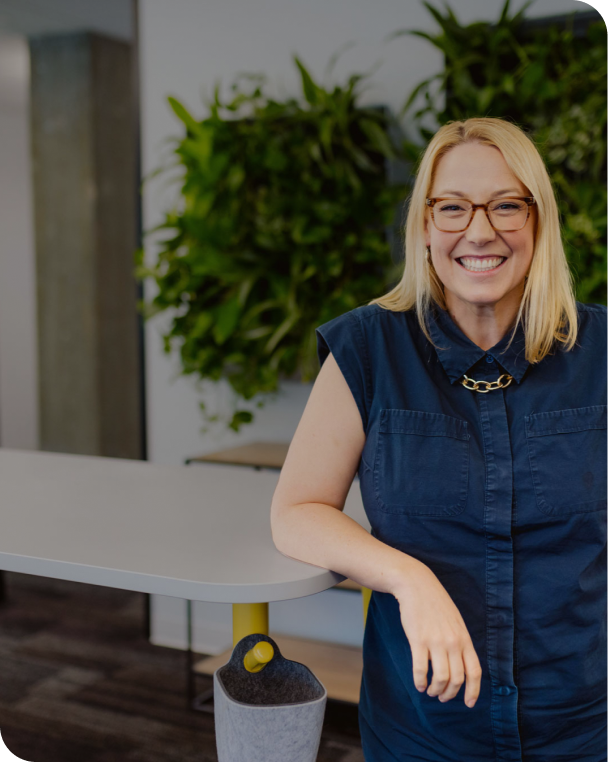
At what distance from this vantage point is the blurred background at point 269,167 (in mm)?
2336

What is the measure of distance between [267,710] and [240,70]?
2.38m

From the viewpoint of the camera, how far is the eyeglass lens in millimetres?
1121

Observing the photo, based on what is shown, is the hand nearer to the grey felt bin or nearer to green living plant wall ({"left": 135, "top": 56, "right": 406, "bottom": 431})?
the grey felt bin

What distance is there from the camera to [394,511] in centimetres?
109

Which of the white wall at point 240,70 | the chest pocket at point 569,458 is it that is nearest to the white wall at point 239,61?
the white wall at point 240,70

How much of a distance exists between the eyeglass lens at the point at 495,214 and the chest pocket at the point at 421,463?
28 centimetres

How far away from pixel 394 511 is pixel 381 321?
0.94 feet

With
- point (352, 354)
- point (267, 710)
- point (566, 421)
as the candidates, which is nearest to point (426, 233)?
point (352, 354)

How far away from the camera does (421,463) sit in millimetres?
1097

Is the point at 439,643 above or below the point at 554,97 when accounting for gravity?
below

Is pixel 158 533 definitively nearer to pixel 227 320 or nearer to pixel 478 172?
pixel 478 172

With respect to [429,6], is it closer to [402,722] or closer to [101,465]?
[101,465]

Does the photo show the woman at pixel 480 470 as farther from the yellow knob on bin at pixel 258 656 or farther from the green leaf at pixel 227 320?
the green leaf at pixel 227 320

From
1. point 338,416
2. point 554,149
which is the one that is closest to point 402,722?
point 338,416
